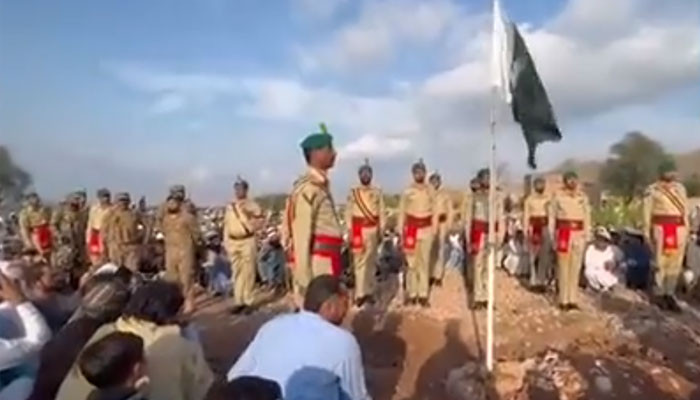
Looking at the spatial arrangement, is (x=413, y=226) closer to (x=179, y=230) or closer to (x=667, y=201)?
(x=179, y=230)

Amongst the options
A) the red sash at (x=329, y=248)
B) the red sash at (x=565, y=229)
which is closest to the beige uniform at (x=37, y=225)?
the red sash at (x=565, y=229)

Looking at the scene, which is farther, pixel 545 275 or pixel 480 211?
pixel 545 275

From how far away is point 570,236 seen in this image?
1473cm

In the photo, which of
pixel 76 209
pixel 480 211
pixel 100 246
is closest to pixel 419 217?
pixel 480 211

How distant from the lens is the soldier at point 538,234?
1636cm

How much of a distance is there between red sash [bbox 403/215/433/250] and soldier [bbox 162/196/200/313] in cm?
294

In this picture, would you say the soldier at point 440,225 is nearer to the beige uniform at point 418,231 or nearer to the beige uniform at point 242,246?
the beige uniform at point 418,231

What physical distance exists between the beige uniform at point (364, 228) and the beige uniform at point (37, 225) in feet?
17.8

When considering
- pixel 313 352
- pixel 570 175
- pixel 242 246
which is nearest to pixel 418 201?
pixel 570 175

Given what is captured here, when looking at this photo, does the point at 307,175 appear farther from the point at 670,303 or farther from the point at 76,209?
the point at 76,209

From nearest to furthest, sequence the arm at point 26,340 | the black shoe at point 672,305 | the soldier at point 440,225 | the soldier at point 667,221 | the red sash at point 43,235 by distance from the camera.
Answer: the arm at point 26,340 → the soldier at point 667,221 → the black shoe at point 672,305 → the soldier at point 440,225 → the red sash at point 43,235

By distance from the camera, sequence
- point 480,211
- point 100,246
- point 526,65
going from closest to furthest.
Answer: point 526,65 → point 480,211 → point 100,246

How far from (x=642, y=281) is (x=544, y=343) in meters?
4.75

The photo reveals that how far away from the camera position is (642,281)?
16516 mm
